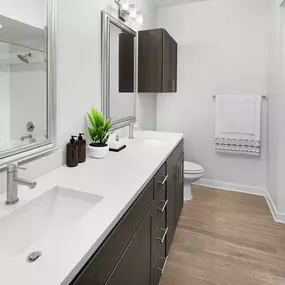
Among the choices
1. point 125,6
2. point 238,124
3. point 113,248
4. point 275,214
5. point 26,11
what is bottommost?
point 275,214

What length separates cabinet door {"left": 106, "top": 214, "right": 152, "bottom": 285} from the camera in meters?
0.87

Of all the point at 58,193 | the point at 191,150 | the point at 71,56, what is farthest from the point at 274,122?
the point at 58,193

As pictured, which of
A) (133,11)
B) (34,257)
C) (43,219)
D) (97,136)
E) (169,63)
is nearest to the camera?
(34,257)

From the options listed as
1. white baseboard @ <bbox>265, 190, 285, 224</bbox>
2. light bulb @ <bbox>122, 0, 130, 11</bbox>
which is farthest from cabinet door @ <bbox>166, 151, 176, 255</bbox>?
light bulb @ <bbox>122, 0, 130, 11</bbox>

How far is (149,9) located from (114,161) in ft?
7.78

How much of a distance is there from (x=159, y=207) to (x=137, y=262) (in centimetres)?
45

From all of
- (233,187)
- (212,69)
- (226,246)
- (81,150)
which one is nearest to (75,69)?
(81,150)

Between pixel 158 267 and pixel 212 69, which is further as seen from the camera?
pixel 212 69

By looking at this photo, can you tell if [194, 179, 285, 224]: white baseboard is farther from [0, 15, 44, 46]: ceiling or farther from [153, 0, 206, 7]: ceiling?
[0, 15, 44, 46]: ceiling

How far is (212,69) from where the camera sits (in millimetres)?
3162

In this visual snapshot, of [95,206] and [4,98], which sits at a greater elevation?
[4,98]

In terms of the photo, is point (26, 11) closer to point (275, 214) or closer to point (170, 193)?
point (170, 193)

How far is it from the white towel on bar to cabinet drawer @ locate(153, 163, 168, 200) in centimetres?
176

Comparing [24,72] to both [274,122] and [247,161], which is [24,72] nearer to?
[274,122]
